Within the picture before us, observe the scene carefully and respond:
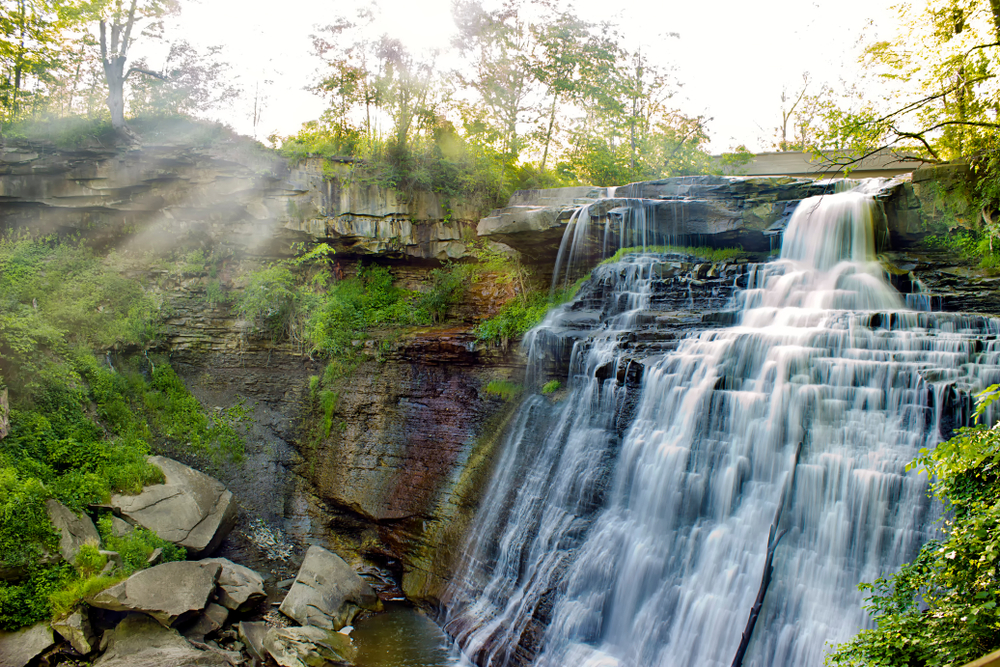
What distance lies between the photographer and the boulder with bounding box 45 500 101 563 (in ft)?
30.4

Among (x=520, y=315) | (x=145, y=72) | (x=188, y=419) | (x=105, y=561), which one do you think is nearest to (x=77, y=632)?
(x=105, y=561)

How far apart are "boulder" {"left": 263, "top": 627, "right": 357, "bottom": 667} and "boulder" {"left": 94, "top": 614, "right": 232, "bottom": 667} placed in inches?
29.6

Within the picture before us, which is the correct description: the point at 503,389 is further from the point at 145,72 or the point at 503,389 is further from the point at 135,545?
the point at 145,72

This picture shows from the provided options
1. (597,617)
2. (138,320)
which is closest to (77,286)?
(138,320)

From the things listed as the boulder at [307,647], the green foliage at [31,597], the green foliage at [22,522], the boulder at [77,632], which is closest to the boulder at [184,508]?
the green foliage at [22,522]

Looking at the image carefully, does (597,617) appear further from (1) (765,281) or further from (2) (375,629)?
(1) (765,281)

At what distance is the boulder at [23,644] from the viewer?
787 centimetres

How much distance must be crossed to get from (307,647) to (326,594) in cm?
143

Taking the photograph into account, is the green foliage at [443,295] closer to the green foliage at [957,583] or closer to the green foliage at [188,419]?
the green foliage at [188,419]

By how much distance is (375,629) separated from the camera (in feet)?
33.2

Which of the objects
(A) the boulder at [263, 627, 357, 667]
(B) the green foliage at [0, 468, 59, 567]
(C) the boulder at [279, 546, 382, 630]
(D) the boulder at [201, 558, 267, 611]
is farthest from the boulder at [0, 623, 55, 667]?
(C) the boulder at [279, 546, 382, 630]

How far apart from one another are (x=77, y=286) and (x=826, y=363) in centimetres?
1658

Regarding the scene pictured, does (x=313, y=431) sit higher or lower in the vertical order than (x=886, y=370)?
lower

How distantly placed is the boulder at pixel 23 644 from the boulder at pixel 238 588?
2242mm
